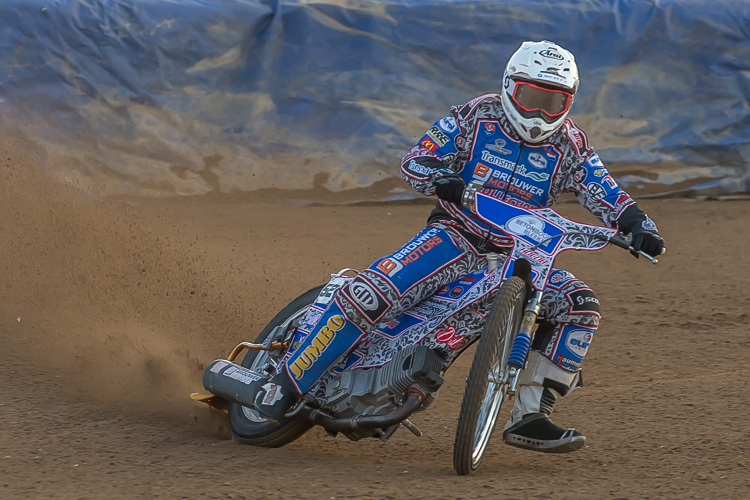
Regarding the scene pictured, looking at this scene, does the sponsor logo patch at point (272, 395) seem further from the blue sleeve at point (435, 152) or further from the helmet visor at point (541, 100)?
the helmet visor at point (541, 100)

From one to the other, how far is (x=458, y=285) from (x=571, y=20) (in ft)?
23.8

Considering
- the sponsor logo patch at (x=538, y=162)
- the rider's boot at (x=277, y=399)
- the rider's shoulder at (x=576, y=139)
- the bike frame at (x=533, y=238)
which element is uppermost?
the rider's shoulder at (x=576, y=139)

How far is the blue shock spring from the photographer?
3697 mm

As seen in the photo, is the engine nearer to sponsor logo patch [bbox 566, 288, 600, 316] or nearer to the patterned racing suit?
the patterned racing suit

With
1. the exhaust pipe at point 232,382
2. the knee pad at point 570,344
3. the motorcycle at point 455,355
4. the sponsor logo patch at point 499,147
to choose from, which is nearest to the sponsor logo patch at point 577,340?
the knee pad at point 570,344

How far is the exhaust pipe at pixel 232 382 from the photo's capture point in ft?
14.3

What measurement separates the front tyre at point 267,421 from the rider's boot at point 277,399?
2.8 inches

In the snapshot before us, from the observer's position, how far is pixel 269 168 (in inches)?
409

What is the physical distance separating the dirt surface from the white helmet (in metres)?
Answer: 1.54

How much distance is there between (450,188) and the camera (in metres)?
4.09

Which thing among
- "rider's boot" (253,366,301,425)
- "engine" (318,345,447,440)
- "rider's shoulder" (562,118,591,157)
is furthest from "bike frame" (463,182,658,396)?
"rider's boot" (253,366,301,425)

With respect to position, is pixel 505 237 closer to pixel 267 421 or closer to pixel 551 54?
pixel 551 54

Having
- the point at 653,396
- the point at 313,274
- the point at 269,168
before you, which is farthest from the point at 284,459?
the point at 269,168

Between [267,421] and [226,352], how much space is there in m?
1.45
